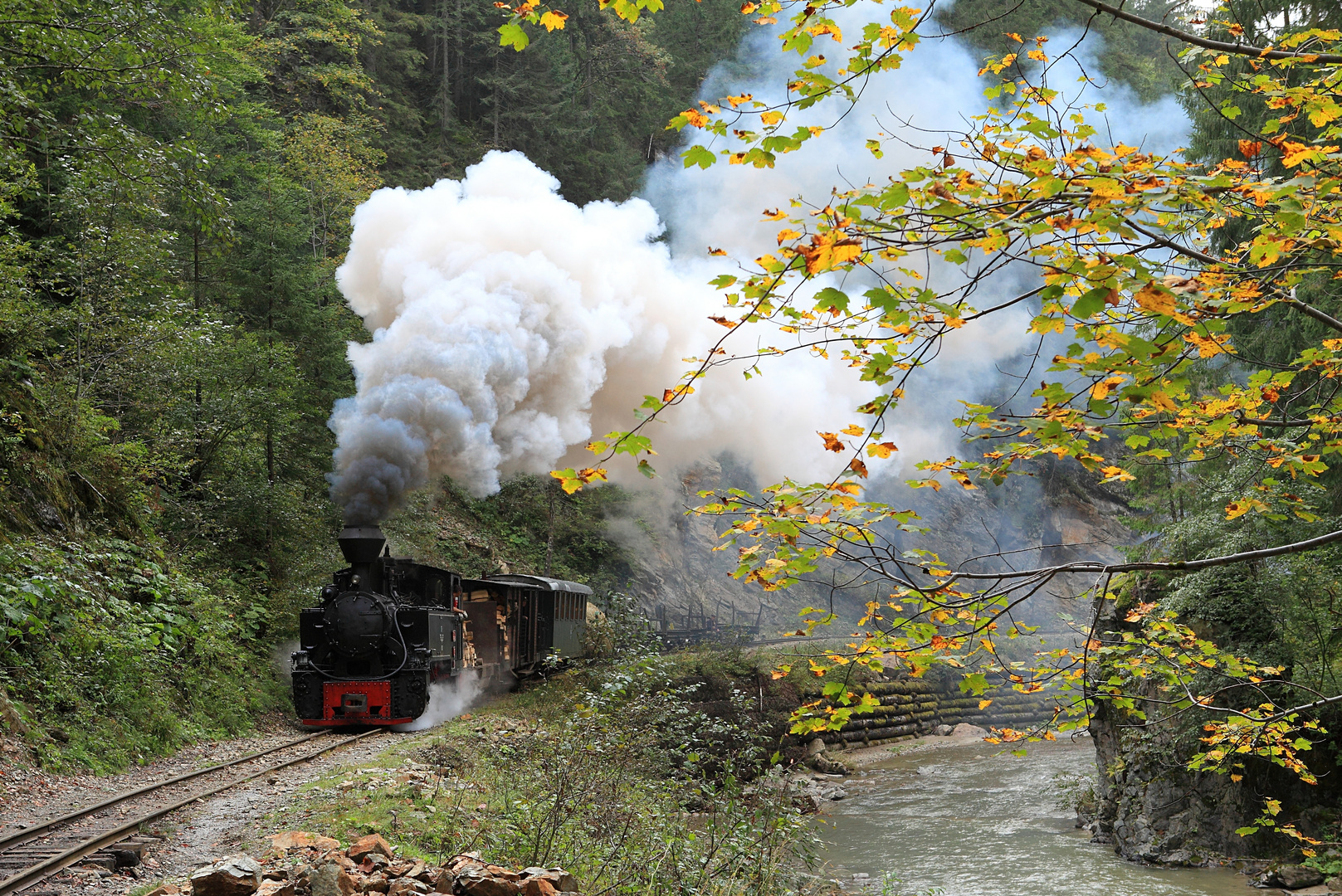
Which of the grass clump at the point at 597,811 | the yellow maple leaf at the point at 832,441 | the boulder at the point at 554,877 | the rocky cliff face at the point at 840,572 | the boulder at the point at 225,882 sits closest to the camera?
the yellow maple leaf at the point at 832,441

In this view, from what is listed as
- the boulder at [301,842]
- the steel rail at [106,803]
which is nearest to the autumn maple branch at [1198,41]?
the boulder at [301,842]

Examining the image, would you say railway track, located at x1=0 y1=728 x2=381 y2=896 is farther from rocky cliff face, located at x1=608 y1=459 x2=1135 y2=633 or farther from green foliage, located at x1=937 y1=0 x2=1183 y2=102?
green foliage, located at x1=937 y1=0 x2=1183 y2=102

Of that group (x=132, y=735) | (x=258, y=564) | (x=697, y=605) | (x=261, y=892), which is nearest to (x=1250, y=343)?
(x=261, y=892)

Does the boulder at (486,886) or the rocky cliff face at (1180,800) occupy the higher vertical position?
the boulder at (486,886)

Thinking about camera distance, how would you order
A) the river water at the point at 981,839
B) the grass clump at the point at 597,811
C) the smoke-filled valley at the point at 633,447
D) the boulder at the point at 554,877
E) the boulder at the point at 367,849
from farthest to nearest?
the river water at the point at 981,839 → the grass clump at the point at 597,811 → the boulder at the point at 367,849 → the boulder at the point at 554,877 → the smoke-filled valley at the point at 633,447

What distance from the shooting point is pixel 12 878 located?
5.12 meters

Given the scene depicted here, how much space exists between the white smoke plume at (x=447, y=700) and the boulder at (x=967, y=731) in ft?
45.3

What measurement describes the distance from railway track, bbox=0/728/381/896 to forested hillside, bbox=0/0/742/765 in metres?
1.37

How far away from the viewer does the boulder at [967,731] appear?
933 inches

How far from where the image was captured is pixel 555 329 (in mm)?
16531

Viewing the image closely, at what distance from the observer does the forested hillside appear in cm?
845

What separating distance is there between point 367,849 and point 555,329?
1220 centimetres

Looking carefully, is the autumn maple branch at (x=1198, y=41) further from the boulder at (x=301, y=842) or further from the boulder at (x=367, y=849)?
the boulder at (x=301, y=842)

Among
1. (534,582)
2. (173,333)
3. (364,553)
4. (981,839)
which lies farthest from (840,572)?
(173,333)
